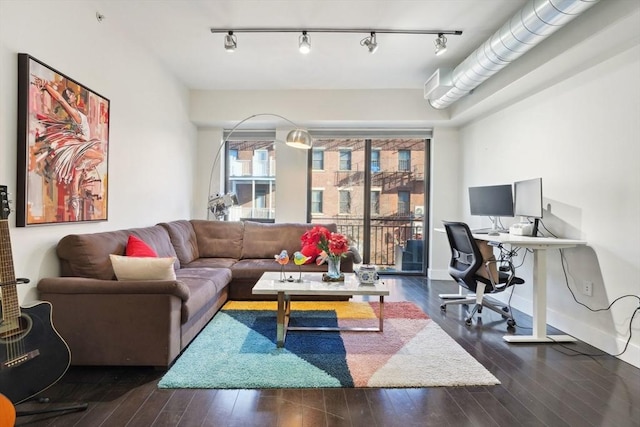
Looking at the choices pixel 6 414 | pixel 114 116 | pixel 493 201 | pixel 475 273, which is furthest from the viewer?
pixel 493 201

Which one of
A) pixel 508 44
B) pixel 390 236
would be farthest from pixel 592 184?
pixel 390 236

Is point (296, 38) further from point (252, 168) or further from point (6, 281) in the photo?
point (6, 281)

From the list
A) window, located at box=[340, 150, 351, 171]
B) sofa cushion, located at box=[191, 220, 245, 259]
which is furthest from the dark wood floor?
window, located at box=[340, 150, 351, 171]

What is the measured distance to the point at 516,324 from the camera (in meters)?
3.06

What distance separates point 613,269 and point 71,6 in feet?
14.4

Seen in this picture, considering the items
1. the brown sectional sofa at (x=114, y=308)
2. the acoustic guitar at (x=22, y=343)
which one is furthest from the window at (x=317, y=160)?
the acoustic guitar at (x=22, y=343)

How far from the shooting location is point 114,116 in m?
2.87

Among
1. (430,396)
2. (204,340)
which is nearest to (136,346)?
(204,340)

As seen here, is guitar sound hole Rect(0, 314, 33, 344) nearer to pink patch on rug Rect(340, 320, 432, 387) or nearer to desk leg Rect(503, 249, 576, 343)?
pink patch on rug Rect(340, 320, 432, 387)

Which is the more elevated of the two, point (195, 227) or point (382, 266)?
point (195, 227)

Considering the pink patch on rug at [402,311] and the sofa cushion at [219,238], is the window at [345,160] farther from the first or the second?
the pink patch on rug at [402,311]

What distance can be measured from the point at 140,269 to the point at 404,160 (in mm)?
4056

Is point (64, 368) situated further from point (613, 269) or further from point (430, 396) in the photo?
point (613, 269)

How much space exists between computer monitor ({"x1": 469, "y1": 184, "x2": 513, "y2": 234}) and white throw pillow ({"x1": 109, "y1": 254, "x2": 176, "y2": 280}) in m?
3.01
